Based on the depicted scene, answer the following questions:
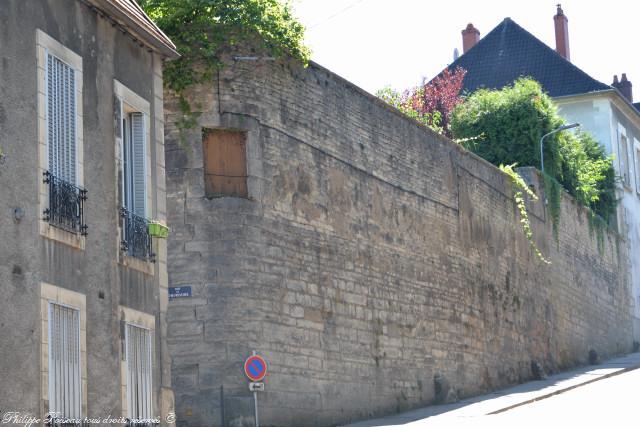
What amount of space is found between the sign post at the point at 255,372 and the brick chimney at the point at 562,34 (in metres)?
30.4

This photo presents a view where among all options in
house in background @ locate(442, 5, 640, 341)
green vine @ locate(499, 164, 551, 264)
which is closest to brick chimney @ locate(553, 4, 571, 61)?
house in background @ locate(442, 5, 640, 341)

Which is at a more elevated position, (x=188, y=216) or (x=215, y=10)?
(x=215, y=10)

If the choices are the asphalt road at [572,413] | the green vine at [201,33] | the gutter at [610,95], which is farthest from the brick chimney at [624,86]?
the green vine at [201,33]

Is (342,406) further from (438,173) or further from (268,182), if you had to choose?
(438,173)

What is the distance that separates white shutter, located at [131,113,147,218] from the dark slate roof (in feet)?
92.2

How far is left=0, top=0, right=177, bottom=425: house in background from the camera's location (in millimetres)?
10633

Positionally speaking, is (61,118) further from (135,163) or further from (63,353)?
(63,353)

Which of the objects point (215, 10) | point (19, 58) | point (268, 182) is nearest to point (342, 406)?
point (268, 182)

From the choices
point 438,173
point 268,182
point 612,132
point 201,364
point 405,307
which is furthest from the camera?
point 612,132

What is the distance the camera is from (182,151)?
16.5 m

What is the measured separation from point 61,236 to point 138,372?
83.6 inches

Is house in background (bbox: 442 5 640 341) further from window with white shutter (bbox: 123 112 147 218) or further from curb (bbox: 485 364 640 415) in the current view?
window with white shutter (bbox: 123 112 147 218)

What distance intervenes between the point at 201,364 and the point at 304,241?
8.84ft

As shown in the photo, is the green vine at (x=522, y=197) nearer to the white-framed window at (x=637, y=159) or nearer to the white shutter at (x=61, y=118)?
the white-framed window at (x=637, y=159)
